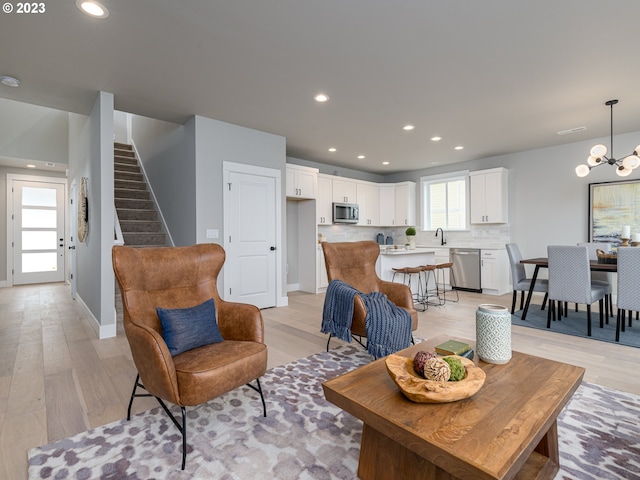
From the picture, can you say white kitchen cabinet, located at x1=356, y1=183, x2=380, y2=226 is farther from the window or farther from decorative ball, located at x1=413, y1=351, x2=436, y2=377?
decorative ball, located at x1=413, y1=351, x2=436, y2=377

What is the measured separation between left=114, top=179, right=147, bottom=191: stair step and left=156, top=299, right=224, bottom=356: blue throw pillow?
4.79m

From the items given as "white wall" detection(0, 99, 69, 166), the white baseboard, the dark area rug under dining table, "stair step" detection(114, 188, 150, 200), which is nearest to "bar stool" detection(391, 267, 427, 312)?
the dark area rug under dining table

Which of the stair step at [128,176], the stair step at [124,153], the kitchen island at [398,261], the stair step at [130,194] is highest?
the stair step at [124,153]

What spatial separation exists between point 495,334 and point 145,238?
4.87 m

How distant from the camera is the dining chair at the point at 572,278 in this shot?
11.6 ft

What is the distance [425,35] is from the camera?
252 centimetres

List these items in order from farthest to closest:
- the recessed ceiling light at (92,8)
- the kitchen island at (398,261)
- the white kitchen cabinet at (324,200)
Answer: the white kitchen cabinet at (324,200) → the kitchen island at (398,261) → the recessed ceiling light at (92,8)

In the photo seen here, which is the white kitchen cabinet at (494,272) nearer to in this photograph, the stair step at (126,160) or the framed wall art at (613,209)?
the framed wall art at (613,209)

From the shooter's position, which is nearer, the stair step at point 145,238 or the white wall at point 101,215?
the white wall at point 101,215

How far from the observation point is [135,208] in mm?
5711

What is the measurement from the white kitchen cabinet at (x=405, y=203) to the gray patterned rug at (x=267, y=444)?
546 cm

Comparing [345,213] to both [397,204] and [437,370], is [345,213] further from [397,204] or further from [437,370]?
[437,370]

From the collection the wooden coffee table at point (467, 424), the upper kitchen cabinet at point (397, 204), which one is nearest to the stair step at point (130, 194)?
the upper kitchen cabinet at point (397, 204)

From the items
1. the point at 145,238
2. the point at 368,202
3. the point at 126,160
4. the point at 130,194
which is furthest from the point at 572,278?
the point at 126,160
